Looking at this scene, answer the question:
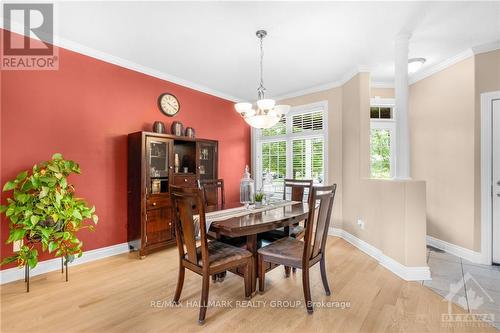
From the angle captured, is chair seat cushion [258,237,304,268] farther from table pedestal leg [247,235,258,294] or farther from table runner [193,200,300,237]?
table runner [193,200,300,237]

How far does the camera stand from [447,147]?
11.1ft

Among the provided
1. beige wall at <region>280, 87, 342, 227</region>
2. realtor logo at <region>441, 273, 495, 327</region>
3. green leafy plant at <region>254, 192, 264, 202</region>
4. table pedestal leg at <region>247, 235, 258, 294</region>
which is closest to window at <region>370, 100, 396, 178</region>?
beige wall at <region>280, 87, 342, 227</region>

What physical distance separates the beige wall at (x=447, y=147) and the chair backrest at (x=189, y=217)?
3486 millimetres

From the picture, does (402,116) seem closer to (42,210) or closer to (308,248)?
(308,248)

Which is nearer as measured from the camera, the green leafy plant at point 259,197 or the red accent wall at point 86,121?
the red accent wall at point 86,121

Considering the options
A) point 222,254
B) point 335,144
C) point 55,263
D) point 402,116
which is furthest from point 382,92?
point 55,263

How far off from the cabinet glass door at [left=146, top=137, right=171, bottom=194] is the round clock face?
690 millimetres

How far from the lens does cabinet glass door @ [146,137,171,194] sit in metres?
3.16

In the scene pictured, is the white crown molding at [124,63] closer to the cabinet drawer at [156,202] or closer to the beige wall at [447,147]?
the cabinet drawer at [156,202]

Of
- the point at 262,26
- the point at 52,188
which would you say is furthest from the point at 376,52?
the point at 52,188

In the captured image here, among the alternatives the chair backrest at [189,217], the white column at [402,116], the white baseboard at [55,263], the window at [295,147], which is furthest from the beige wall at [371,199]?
the white baseboard at [55,263]

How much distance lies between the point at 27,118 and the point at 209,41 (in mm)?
2161

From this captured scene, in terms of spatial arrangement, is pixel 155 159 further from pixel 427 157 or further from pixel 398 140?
pixel 427 157

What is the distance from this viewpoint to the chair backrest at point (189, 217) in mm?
1765
